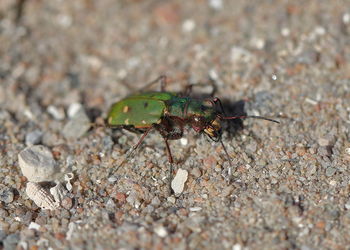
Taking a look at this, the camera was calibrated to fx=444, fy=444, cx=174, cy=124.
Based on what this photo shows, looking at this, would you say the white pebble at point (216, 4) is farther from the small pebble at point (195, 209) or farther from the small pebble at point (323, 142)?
the small pebble at point (195, 209)

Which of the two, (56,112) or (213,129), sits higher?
(213,129)

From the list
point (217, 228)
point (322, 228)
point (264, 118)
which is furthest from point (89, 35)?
point (322, 228)

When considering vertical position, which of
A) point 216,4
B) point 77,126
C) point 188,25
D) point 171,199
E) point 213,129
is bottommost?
point 171,199

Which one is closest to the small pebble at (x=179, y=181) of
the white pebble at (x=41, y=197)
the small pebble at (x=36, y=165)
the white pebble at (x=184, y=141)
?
the white pebble at (x=184, y=141)

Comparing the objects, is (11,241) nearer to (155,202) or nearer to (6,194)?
(6,194)

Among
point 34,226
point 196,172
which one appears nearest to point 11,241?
point 34,226

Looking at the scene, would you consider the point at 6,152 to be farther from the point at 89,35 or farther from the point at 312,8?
the point at 312,8
